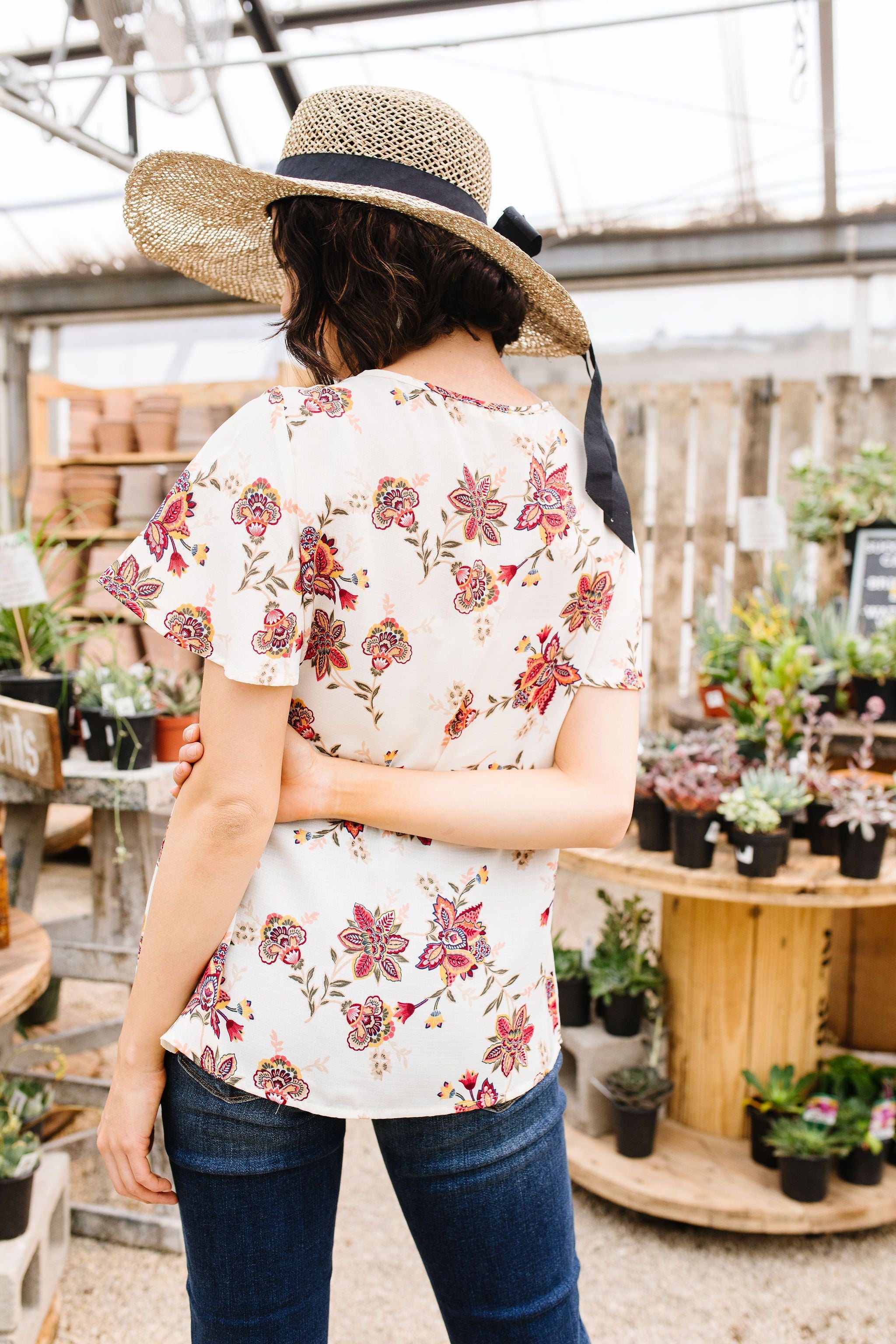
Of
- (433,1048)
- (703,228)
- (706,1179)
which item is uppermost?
(703,228)

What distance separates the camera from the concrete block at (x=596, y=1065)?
232cm

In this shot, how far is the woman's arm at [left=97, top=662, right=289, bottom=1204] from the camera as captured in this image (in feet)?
2.60

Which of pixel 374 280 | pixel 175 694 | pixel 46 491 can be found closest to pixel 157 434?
pixel 46 491

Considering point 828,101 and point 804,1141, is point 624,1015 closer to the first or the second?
point 804,1141

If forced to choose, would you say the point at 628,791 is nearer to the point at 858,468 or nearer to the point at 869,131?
the point at 858,468

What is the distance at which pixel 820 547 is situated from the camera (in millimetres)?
3725

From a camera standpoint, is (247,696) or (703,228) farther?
(703,228)

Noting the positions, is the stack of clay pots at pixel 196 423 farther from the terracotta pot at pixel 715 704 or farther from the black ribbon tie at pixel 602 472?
the black ribbon tie at pixel 602 472

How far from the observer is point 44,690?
218 centimetres

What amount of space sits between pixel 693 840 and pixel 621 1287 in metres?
0.88

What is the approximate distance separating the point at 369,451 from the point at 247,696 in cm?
21

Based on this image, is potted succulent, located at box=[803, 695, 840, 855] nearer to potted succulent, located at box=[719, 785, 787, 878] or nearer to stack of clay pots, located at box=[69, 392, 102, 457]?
potted succulent, located at box=[719, 785, 787, 878]

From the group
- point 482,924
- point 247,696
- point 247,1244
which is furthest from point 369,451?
point 247,1244

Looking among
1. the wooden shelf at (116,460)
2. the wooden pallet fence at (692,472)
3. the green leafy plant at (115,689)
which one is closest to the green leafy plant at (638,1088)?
the green leafy plant at (115,689)
